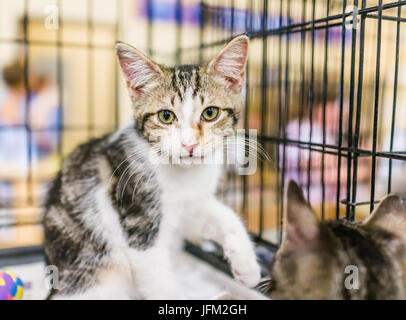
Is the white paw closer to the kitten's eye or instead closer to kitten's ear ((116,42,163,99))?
the kitten's eye

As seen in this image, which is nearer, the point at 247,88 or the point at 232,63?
the point at 232,63

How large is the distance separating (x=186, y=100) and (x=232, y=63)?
0.51 ft

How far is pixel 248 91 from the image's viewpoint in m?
1.55

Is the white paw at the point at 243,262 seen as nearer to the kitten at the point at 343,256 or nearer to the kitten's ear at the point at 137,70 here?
the kitten at the point at 343,256

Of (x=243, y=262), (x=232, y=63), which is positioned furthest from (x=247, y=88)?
(x=243, y=262)

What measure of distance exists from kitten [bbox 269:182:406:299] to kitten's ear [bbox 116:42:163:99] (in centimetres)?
49

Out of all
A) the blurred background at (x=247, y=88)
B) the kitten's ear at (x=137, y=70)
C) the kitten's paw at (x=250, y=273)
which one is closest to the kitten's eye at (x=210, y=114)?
the kitten's ear at (x=137, y=70)

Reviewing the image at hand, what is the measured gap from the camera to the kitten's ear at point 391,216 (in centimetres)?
84

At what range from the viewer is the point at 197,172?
116 centimetres

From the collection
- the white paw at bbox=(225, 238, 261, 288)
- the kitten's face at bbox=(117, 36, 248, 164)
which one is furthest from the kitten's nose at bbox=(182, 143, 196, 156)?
the white paw at bbox=(225, 238, 261, 288)

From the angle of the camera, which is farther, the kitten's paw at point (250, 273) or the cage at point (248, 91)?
the cage at point (248, 91)

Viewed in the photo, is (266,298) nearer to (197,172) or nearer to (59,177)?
(197,172)

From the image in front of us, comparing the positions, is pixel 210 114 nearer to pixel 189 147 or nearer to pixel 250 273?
pixel 189 147
